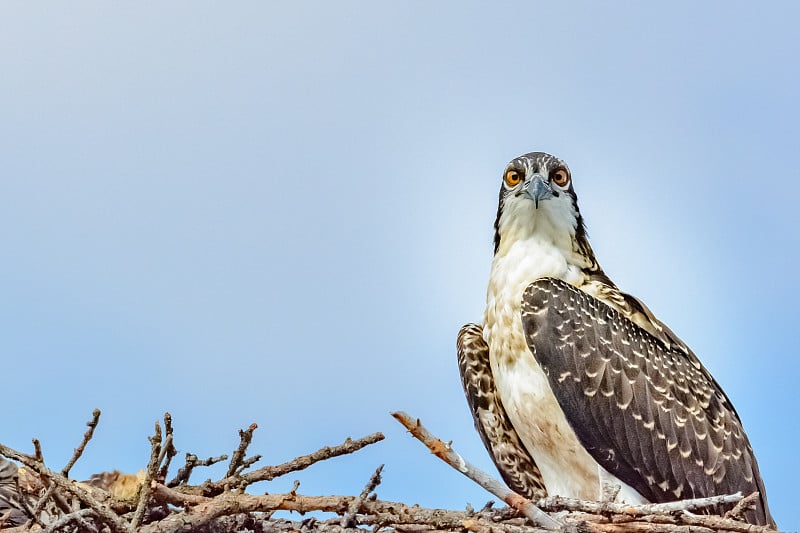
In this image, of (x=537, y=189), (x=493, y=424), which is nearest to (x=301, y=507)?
(x=493, y=424)

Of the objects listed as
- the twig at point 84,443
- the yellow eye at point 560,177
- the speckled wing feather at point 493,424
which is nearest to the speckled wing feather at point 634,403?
the speckled wing feather at point 493,424

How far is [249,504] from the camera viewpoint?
582 centimetres

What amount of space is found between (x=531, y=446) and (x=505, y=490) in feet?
6.83

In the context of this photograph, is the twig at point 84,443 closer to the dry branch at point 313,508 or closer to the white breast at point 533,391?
the dry branch at point 313,508

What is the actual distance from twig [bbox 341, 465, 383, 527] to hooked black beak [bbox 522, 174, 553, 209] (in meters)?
3.00

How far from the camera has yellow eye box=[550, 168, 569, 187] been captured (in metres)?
8.27

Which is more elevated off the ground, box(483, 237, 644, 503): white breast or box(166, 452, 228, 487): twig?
box(483, 237, 644, 503): white breast

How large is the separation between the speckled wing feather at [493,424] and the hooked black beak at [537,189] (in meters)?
1.26

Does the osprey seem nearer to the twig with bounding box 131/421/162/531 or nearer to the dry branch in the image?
the dry branch

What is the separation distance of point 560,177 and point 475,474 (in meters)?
3.53

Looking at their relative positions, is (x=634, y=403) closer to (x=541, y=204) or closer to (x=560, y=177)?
(x=541, y=204)

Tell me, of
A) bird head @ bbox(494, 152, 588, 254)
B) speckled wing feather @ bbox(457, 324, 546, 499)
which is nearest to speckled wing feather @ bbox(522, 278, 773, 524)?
bird head @ bbox(494, 152, 588, 254)

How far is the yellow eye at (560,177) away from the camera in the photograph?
8.27m

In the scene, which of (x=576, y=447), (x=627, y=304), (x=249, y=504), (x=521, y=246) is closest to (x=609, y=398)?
(x=576, y=447)
